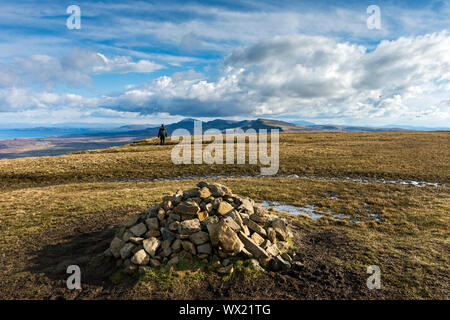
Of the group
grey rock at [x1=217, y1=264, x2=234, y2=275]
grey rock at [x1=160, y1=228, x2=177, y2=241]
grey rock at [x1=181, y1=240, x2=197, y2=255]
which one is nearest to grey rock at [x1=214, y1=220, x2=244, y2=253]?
grey rock at [x1=217, y1=264, x2=234, y2=275]

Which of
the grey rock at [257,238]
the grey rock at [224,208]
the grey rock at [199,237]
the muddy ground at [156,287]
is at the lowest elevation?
the muddy ground at [156,287]

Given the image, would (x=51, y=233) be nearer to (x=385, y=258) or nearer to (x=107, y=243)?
(x=107, y=243)

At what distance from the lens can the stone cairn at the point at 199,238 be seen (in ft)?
34.5

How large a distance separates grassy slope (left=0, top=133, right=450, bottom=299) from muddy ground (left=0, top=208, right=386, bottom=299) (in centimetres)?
22

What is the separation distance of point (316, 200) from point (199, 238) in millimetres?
14208

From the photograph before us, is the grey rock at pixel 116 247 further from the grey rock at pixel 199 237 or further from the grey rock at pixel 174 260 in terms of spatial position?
the grey rock at pixel 199 237

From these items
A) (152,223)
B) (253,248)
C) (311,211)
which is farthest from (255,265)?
(311,211)

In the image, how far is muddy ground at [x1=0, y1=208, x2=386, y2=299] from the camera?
30.3 ft

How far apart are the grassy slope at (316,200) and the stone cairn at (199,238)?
208cm

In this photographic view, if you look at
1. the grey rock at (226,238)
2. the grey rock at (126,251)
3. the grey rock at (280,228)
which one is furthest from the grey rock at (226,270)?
→ the grey rock at (126,251)

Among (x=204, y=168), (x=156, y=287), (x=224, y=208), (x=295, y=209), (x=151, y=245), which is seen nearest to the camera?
(x=156, y=287)

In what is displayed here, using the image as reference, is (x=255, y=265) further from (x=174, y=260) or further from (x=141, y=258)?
(x=141, y=258)

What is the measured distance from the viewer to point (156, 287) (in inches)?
371

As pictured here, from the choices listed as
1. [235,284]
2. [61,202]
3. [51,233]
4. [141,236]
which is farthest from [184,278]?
[61,202]
